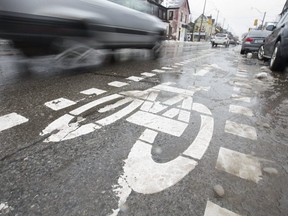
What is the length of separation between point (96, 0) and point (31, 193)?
13.0 ft

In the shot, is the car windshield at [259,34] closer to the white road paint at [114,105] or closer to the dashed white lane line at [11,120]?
the white road paint at [114,105]

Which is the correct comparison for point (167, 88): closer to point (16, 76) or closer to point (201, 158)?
point (201, 158)

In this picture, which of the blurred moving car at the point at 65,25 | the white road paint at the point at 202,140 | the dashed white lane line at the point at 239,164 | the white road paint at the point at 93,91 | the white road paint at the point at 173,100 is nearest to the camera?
the dashed white lane line at the point at 239,164

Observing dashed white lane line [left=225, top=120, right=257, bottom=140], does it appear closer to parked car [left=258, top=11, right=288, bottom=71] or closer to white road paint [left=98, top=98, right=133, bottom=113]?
white road paint [left=98, top=98, right=133, bottom=113]

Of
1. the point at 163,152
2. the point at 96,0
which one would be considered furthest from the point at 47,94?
the point at 96,0

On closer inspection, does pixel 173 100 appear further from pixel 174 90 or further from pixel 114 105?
pixel 114 105

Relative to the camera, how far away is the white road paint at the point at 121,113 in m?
2.11

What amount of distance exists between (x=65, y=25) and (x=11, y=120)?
7.23ft

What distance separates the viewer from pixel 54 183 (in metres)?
1.25

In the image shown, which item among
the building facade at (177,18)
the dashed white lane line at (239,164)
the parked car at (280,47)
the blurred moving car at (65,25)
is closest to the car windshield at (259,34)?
the parked car at (280,47)

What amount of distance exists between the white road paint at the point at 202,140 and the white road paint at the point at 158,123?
0.19 metres

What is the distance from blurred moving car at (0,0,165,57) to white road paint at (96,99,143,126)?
2078mm

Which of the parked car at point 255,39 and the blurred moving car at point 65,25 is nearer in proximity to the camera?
the blurred moving car at point 65,25

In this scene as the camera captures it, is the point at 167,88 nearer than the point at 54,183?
No
